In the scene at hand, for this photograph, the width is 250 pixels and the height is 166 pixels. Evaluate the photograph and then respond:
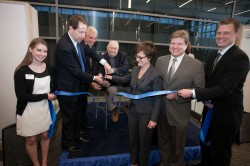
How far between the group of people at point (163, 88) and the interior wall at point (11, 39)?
104 cm

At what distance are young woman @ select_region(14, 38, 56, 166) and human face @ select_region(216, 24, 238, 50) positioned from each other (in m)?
1.91

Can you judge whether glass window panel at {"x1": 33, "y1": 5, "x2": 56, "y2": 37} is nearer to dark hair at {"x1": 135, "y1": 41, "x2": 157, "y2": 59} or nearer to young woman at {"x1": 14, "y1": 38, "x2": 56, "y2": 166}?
young woman at {"x1": 14, "y1": 38, "x2": 56, "y2": 166}

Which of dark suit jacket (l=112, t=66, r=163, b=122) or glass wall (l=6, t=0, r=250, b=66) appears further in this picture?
glass wall (l=6, t=0, r=250, b=66)

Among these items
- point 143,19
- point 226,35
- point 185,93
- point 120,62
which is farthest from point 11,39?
point 143,19

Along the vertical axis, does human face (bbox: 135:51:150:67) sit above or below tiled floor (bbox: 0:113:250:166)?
above

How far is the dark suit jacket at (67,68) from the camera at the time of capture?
2080mm

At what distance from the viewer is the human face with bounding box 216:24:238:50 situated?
1715 mm

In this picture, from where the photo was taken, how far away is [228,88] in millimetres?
1669

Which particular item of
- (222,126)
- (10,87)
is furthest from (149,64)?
(10,87)

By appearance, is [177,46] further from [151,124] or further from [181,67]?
[151,124]

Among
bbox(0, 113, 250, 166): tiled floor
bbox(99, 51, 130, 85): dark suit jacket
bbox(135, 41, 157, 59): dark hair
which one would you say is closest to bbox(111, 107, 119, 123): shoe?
bbox(99, 51, 130, 85): dark suit jacket

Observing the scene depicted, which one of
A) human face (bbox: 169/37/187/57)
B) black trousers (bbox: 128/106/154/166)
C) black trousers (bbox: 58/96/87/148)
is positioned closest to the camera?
human face (bbox: 169/37/187/57)

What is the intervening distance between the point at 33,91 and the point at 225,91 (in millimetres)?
2043

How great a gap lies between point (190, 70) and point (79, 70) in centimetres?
132
